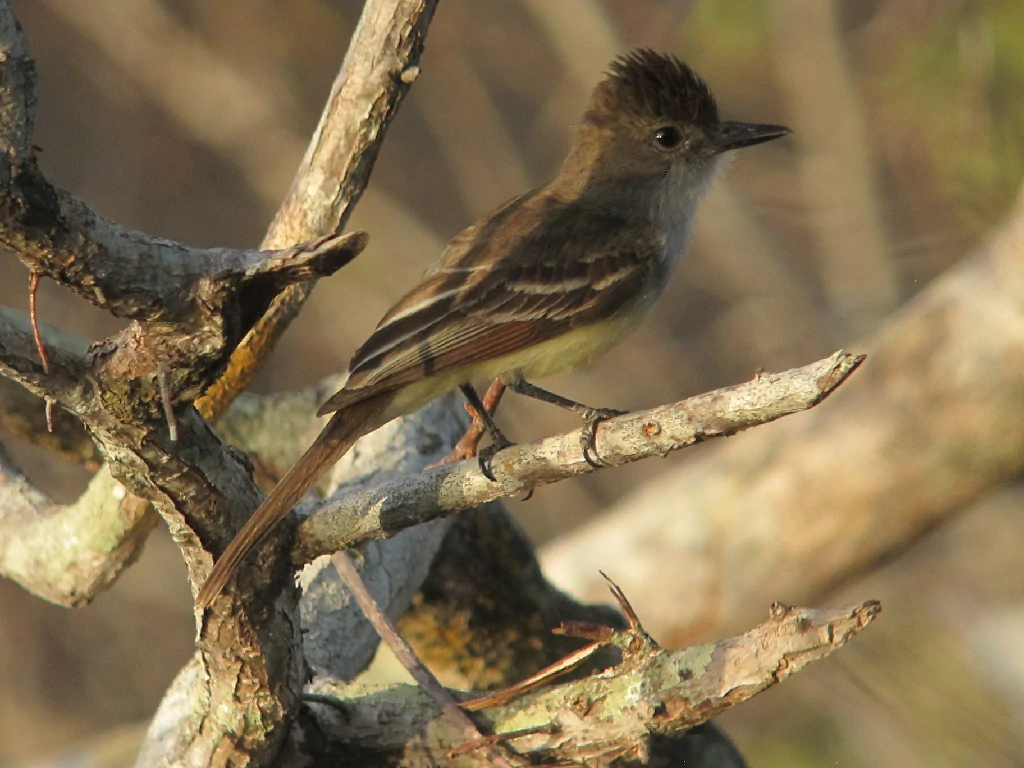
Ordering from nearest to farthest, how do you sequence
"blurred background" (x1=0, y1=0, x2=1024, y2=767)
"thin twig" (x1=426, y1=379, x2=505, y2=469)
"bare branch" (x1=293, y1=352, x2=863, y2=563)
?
1. "bare branch" (x1=293, y1=352, x2=863, y2=563)
2. "thin twig" (x1=426, y1=379, x2=505, y2=469)
3. "blurred background" (x1=0, y1=0, x2=1024, y2=767)

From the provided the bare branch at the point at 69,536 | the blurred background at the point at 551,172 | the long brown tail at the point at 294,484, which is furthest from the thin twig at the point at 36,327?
the blurred background at the point at 551,172

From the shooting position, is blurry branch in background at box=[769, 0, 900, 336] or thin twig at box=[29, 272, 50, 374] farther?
blurry branch in background at box=[769, 0, 900, 336]

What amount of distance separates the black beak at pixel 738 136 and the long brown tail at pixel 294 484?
1.72 metres

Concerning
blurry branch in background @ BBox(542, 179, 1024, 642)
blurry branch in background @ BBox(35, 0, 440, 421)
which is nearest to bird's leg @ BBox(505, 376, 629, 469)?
blurry branch in background @ BBox(542, 179, 1024, 642)

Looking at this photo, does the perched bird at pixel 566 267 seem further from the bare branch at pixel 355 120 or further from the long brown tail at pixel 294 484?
the bare branch at pixel 355 120

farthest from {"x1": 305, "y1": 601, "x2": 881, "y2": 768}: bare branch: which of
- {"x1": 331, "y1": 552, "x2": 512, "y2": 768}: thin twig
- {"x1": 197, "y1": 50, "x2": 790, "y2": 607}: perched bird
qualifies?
{"x1": 197, "y1": 50, "x2": 790, "y2": 607}: perched bird

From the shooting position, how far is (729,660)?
2.74 m

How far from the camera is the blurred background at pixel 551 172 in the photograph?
766 centimetres

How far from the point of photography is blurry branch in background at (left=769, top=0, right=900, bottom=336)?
27.5 feet

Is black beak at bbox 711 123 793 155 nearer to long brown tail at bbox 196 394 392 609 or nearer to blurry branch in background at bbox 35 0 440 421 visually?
long brown tail at bbox 196 394 392 609

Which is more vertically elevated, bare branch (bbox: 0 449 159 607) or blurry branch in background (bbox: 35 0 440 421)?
blurry branch in background (bbox: 35 0 440 421)

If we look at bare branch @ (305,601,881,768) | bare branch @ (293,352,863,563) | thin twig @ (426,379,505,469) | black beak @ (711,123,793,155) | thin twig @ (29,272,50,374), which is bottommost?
bare branch @ (305,601,881,768)

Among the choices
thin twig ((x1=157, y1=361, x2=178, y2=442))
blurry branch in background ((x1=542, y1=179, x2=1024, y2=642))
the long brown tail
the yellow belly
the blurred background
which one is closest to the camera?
thin twig ((x1=157, y1=361, x2=178, y2=442))

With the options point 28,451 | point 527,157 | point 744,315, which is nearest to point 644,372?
point 744,315
